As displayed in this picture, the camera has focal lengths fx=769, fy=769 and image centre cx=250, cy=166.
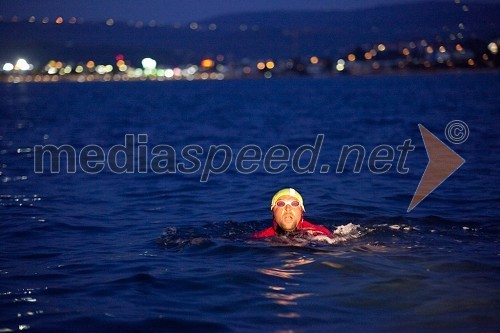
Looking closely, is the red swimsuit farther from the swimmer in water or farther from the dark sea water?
the dark sea water

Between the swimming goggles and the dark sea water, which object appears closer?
the dark sea water

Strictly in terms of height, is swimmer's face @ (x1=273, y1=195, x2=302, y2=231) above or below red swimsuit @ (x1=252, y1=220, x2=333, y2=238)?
above

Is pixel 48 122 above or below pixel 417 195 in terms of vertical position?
above

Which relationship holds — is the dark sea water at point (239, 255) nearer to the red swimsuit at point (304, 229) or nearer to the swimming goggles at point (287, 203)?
the red swimsuit at point (304, 229)

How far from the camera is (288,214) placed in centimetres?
1259

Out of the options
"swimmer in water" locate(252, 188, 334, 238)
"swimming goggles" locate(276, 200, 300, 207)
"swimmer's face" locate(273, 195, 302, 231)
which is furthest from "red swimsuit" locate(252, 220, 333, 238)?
"swimming goggles" locate(276, 200, 300, 207)

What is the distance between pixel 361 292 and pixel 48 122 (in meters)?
49.8

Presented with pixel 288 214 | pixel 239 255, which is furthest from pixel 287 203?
pixel 239 255

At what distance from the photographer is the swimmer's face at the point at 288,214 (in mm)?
12531

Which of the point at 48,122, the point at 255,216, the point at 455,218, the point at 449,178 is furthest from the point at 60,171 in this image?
the point at 48,122

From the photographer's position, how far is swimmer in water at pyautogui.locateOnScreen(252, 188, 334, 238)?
494 inches

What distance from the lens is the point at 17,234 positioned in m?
14.2

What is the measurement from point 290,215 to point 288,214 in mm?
Result: 37

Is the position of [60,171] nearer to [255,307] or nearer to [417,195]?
[417,195]
